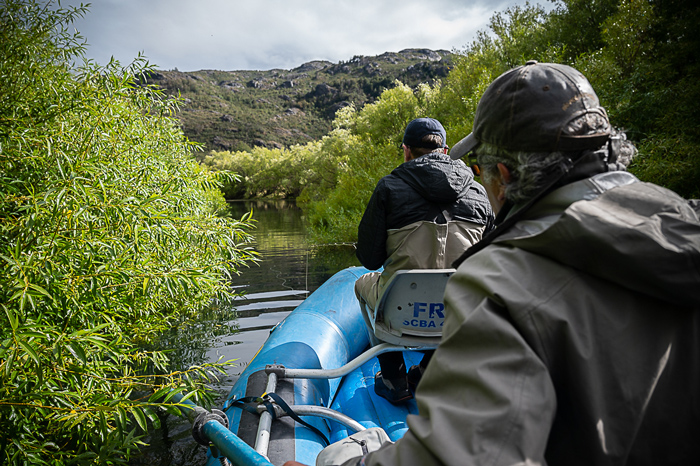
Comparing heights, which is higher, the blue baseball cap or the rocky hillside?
the rocky hillside

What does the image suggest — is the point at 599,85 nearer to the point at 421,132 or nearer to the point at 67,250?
the point at 421,132

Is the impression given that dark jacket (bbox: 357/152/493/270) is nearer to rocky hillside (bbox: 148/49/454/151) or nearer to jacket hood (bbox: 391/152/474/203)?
jacket hood (bbox: 391/152/474/203)

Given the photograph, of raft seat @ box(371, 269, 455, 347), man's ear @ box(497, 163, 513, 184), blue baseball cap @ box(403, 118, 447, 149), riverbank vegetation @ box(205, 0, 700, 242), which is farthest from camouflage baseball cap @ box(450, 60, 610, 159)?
riverbank vegetation @ box(205, 0, 700, 242)

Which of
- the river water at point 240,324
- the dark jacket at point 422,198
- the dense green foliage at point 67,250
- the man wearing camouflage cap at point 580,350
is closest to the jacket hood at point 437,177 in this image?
the dark jacket at point 422,198

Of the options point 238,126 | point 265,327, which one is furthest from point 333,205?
point 238,126

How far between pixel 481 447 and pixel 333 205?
14505mm

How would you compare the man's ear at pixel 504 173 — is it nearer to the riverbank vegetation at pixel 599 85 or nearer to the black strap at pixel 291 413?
the black strap at pixel 291 413

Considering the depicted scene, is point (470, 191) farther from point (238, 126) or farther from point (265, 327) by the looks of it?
point (238, 126)

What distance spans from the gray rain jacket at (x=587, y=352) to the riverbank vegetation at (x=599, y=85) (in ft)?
21.4

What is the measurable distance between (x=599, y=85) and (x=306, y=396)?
10156mm

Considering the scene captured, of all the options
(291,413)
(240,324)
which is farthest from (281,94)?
(291,413)

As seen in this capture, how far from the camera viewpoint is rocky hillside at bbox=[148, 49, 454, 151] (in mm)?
108312

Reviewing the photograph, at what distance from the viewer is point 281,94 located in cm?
14012

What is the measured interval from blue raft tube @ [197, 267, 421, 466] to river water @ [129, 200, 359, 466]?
0.68 meters
